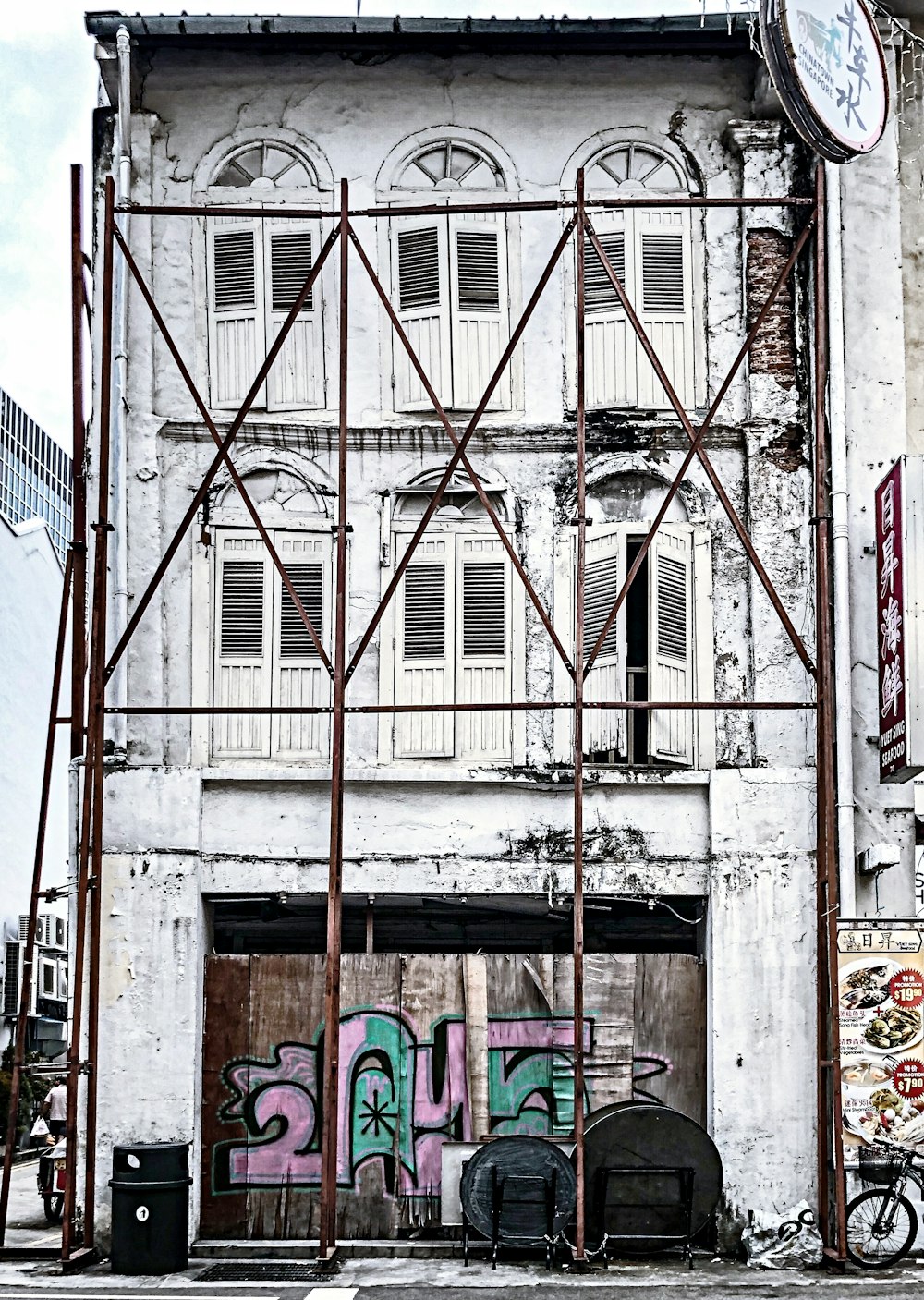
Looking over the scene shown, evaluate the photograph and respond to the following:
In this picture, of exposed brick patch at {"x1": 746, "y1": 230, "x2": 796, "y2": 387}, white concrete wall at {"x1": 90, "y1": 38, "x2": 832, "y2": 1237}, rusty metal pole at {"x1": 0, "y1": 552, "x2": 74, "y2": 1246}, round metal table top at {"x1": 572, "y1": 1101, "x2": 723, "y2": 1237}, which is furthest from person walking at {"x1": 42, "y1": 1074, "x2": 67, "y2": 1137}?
exposed brick patch at {"x1": 746, "y1": 230, "x2": 796, "y2": 387}

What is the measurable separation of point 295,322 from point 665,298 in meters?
3.53

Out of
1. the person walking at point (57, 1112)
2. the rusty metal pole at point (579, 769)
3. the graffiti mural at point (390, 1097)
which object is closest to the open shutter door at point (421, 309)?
the rusty metal pole at point (579, 769)

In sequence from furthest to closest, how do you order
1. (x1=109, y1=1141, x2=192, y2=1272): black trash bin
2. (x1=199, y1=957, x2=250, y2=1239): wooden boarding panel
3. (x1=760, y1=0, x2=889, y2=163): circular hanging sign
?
(x1=199, y1=957, x2=250, y2=1239): wooden boarding panel, (x1=760, y1=0, x2=889, y2=163): circular hanging sign, (x1=109, y1=1141, x2=192, y2=1272): black trash bin

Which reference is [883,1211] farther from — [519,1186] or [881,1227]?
[519,1186]

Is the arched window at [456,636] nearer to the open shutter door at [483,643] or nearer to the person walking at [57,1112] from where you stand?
the open shutter door at [483,643]

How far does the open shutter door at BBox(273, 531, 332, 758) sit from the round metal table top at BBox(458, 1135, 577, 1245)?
397cm

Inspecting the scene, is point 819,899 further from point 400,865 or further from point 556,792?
point 400,865

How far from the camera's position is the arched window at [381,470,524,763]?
15.9m

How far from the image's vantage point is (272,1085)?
15328 millimetres

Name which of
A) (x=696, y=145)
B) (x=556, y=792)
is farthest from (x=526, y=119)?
(x=556, y=792)

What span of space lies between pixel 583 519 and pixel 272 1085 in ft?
18.7

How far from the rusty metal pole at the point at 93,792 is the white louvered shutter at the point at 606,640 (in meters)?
4.38

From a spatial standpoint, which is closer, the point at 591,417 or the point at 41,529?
the point at 591,417

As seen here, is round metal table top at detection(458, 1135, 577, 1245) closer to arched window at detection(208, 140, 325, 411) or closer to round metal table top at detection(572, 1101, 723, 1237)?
round metal table top at detection(572, 1101, 723, 1237)
